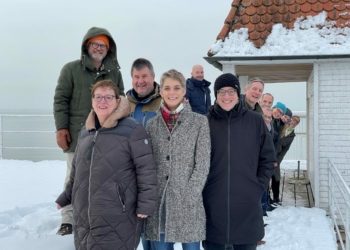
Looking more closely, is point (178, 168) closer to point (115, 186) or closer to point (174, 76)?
point (115, 186)

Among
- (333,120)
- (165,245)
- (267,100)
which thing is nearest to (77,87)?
(165,245)

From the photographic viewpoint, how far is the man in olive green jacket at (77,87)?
377 centimetres

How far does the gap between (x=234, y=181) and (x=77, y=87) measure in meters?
1.95

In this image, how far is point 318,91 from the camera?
22.2 feet

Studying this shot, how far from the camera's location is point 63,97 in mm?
3803

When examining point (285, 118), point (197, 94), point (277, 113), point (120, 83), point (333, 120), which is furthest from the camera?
point (333, 120)

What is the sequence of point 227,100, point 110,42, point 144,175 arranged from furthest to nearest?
point 110,42, point 227,100, point 144,175

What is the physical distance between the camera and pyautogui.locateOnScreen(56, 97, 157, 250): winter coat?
8.38ft

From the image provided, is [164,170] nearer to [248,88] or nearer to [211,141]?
[211,141]

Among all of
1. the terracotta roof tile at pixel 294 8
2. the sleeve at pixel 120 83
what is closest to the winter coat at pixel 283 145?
the terracotta roof tile at pixel 294 8

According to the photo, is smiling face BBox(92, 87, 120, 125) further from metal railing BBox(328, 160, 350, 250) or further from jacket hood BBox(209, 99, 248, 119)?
metal railing BBox(328, 160, 350, 250)

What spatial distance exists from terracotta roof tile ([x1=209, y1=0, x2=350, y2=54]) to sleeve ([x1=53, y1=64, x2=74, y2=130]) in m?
3.74

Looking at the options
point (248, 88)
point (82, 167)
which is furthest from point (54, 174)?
point (82, 167)

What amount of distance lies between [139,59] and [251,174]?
138 cm
